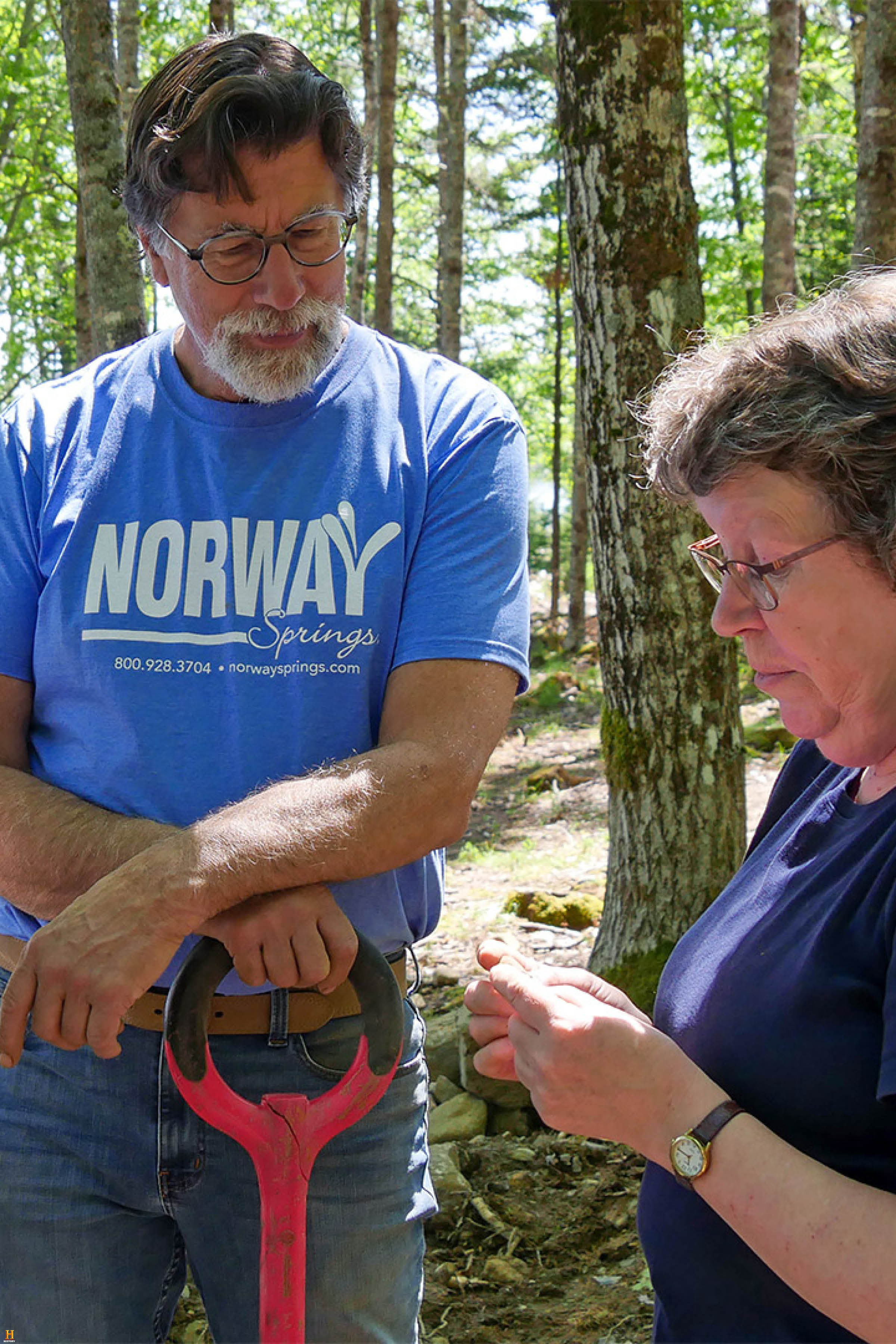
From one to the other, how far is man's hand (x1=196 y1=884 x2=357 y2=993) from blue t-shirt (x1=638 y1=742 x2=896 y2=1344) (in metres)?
0.51

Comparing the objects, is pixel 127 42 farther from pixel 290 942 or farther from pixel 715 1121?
pixel 715 1121

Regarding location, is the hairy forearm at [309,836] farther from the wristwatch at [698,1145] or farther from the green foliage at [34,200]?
the green foliage at [34,200]

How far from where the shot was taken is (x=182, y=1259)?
6.71 ft

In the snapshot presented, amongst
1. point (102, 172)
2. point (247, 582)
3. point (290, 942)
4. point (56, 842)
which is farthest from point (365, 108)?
point (290, 942)

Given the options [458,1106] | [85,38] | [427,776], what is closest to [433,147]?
[85,38]

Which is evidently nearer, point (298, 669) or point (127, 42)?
point (298, 669)

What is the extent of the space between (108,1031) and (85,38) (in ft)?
17.0

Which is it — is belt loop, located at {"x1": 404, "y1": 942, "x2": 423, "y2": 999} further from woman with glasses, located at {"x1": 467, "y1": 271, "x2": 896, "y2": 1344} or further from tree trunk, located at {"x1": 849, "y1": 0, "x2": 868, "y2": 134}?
tree trunk, located at {"x1": 849, "y1": 0, "x2": 868, "y2": 134}

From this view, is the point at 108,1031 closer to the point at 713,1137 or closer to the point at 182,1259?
the point at 182,1259

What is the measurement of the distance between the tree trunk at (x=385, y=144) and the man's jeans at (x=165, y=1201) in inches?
451

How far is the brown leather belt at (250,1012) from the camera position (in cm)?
195

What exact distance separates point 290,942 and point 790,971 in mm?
693

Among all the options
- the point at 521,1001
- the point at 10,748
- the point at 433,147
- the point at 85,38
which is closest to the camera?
the point at 521,1001

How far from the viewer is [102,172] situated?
5254mm
